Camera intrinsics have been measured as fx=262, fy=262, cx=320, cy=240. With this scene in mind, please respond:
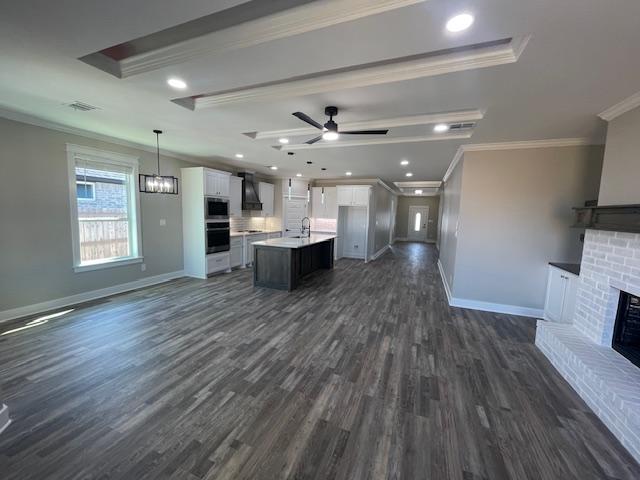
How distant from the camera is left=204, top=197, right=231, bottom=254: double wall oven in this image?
580 cm

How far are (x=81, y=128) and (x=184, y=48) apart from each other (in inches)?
133

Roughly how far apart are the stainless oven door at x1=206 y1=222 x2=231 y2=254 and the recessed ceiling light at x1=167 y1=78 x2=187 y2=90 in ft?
12.1

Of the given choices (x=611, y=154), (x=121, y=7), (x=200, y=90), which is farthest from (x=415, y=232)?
(x=121, y=7)

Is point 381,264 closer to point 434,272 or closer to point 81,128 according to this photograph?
point 434,272

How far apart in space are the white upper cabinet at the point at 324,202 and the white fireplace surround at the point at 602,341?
6417mm

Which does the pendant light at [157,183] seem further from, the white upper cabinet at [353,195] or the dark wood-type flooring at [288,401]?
the white upper cabinet at [353,195]

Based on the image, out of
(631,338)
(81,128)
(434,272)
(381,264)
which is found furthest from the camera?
(381,264)

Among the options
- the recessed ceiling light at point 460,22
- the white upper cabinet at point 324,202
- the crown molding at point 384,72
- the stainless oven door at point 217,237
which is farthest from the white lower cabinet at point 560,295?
the stainless oven door at point 217,237

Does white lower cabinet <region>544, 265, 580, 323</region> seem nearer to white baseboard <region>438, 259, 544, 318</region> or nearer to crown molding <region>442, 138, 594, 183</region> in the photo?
white baseboard <region>438, 259, 544, 318</region>

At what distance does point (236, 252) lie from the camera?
6781 mm

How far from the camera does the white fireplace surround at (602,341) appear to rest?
6.28 ft

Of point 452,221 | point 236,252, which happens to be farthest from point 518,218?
point 236,252

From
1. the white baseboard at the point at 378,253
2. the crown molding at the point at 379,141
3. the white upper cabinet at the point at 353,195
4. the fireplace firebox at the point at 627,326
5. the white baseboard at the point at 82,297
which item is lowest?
the white baseboard at the point at 82,297

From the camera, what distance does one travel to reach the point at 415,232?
44.6 feet
